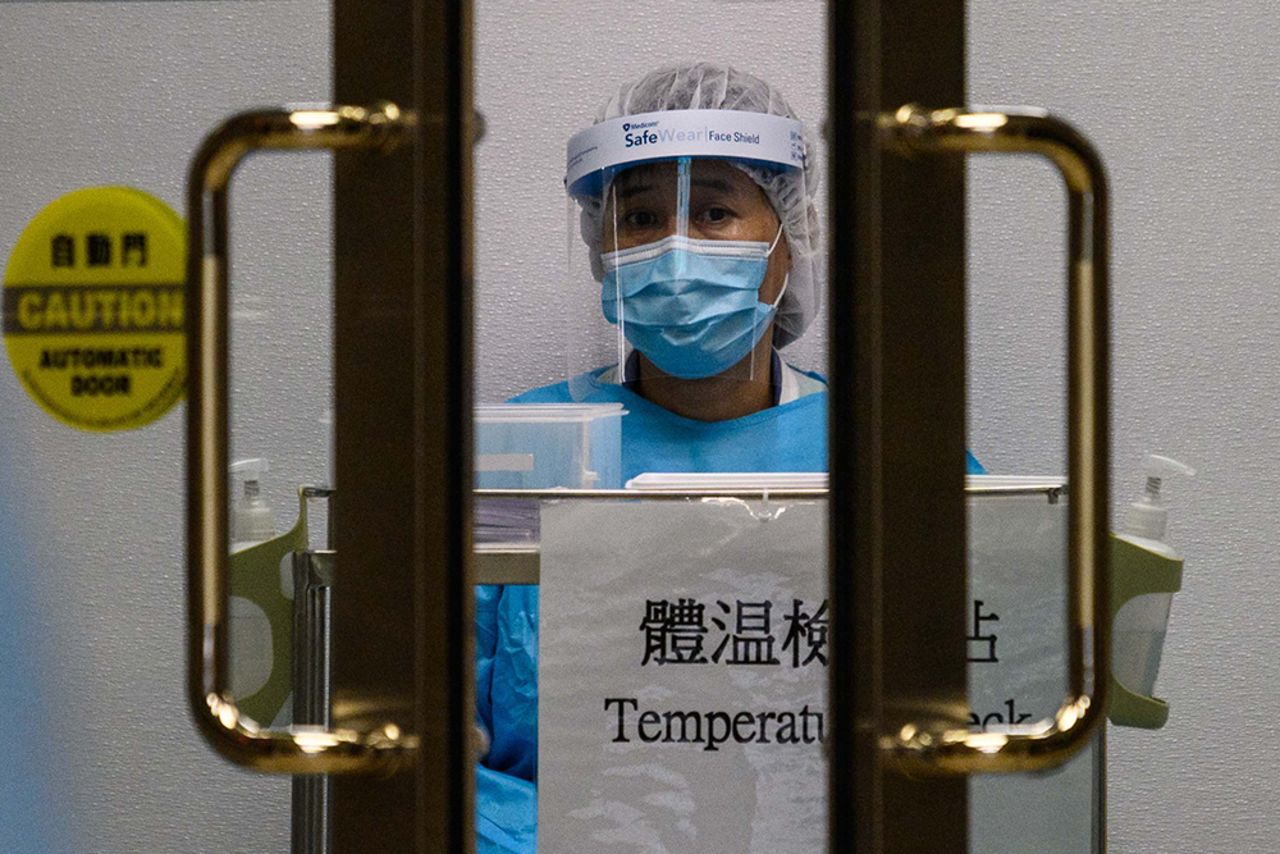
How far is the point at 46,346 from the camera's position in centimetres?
78

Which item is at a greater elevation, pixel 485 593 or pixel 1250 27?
pixel 1250 27

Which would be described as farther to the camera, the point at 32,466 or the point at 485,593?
the point at 485,593

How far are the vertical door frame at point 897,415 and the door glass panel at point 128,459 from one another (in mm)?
305

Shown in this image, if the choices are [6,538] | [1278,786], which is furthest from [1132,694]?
[6,538]

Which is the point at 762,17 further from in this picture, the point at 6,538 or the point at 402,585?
the point at 6,538

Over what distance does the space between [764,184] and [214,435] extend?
644 mm

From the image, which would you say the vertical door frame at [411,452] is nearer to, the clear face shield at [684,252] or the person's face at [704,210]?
the clear face shield at [684,252]

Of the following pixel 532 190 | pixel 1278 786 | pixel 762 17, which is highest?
pixel 762 17

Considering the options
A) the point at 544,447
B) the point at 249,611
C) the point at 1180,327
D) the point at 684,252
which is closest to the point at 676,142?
the point at 684,252

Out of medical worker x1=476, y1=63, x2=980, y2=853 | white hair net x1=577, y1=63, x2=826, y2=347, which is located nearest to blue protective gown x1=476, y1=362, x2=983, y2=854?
medical worker x1=476, y1=63, x2=980, y2=853

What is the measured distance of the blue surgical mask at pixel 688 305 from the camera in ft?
3.67

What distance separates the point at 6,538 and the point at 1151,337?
70 cm

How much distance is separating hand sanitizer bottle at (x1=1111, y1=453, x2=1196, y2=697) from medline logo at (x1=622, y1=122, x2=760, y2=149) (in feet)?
1.60

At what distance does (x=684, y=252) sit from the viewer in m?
1.13
